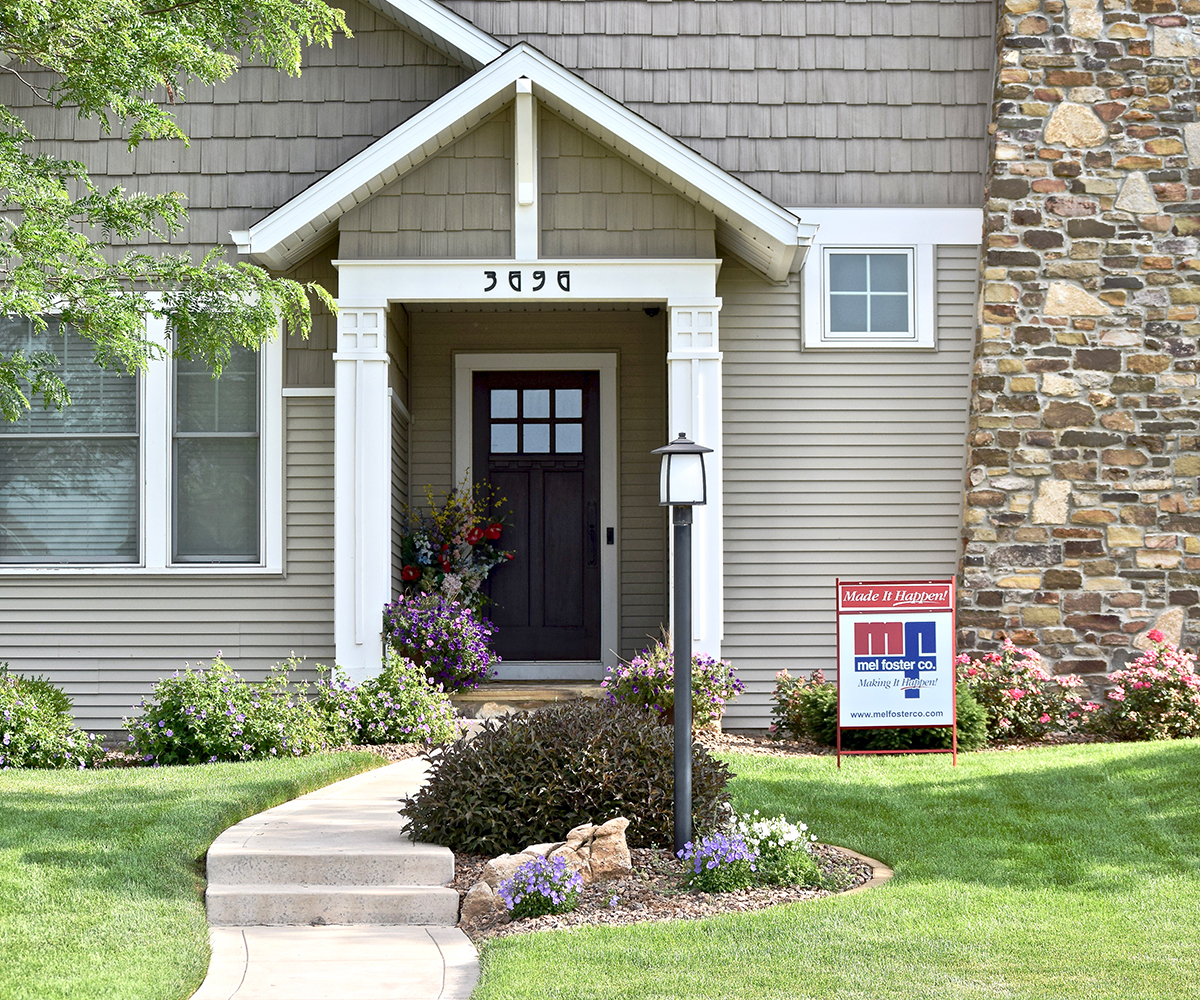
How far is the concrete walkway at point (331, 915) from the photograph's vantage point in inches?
163

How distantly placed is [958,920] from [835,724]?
136 inches

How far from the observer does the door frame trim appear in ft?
32.2

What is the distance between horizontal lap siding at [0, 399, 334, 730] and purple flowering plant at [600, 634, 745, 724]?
7.58ft

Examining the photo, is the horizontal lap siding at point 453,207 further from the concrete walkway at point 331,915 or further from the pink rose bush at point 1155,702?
the pink rose bush at point 1155,702

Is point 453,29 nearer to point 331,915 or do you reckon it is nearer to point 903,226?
point 903,226

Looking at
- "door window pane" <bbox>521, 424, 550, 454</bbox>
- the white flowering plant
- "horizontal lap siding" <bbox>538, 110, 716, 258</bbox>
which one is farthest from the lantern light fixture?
"door window pane" <bbox>521, 424, 550, 454</bbox>

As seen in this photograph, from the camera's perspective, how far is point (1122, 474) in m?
8.93

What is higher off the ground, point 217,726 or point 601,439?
point 601,439

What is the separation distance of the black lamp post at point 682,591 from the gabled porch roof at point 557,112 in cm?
327

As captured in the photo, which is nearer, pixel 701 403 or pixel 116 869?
pixel 116 869

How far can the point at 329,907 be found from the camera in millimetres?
4906

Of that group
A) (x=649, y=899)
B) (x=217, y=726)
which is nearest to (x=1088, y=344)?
(x=649, y=899)

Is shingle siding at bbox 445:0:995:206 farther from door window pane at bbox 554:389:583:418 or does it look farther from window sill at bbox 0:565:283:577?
window sill at bbox 0:565:283:577

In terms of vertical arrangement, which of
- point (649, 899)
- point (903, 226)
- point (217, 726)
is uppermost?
point (903, 226)
